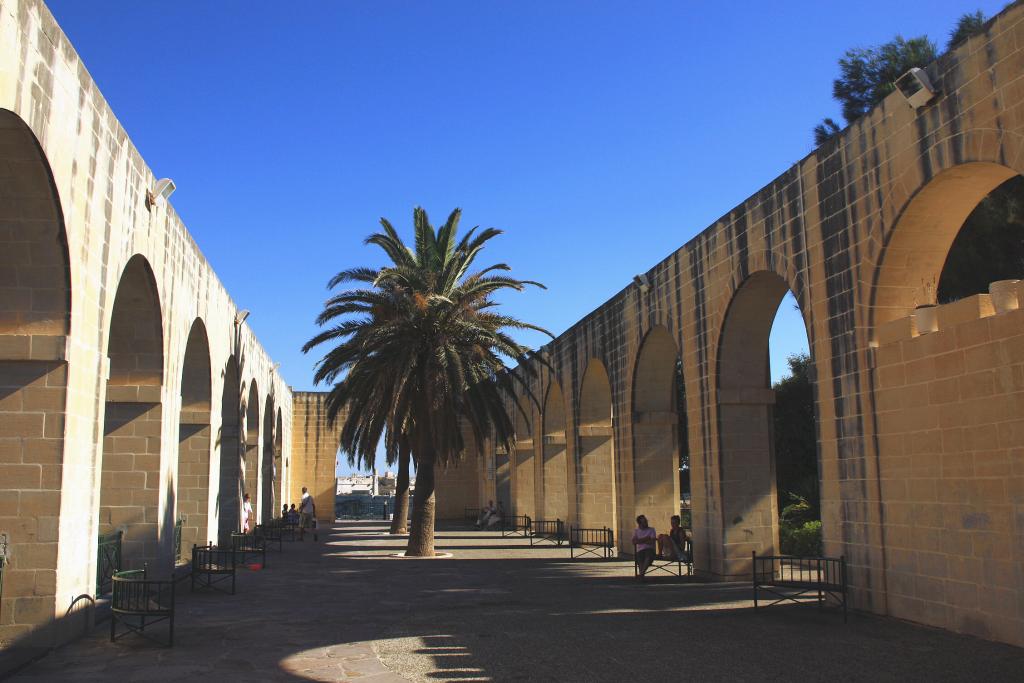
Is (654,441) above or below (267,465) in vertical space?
above

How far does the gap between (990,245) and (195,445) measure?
16874mm

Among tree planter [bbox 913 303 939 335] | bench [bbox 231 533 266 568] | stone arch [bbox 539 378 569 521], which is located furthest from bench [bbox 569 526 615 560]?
tree planter [bbox 913 303 939 335]

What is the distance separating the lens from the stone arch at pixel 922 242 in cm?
965

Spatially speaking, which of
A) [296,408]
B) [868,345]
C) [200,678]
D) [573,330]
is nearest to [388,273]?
[573,330]

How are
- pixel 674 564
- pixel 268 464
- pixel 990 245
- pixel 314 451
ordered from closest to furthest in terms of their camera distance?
pixel 674 564, pixel 990 245, pixel 268 464, pixel 314 451

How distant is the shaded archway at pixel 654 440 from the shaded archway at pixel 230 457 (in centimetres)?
933

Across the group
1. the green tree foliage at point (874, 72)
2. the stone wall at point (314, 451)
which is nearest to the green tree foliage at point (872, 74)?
the green tree foliage at point (874, 72)

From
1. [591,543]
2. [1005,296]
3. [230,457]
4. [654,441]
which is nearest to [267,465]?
[230,457]

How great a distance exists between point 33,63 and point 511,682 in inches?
267

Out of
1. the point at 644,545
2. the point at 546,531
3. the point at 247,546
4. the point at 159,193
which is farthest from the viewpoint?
the point at 546,531

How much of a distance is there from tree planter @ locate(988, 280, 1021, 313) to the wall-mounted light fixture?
1033 cm

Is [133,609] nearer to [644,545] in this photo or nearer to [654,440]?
[644,545]

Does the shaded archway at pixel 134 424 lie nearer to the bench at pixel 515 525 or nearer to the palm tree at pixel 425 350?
the palm tree at pixel 425 350

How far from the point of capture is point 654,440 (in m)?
18.8
